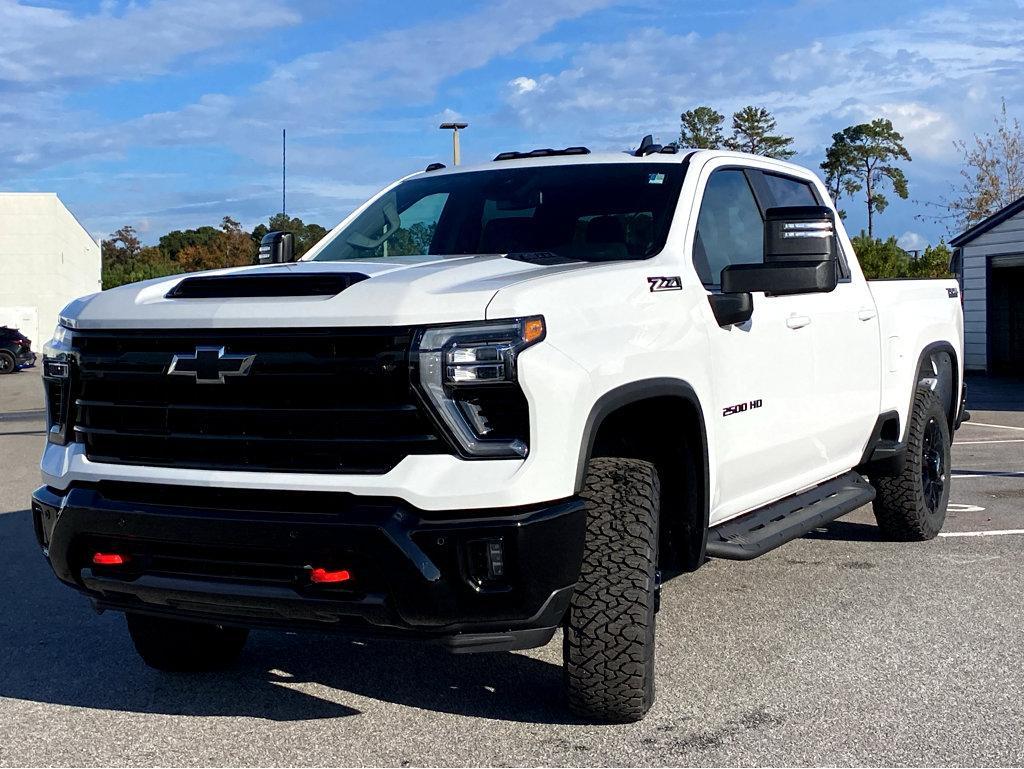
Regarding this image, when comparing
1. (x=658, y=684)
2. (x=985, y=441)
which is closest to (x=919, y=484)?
(x=658, y=684)

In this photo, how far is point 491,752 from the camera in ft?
12.8

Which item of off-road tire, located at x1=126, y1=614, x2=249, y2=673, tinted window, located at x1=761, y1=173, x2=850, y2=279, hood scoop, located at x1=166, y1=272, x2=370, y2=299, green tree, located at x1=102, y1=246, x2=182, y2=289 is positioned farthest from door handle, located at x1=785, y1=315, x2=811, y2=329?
green tree, located at x1=102, y1=246, x2=182, y2=289

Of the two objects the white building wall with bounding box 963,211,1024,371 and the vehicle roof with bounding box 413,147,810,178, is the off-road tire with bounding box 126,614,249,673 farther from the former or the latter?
the white building wall with bounding box 963,211,1024,371

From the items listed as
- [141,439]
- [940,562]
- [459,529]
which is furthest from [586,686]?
[940,562]

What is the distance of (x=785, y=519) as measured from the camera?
534 centimetres

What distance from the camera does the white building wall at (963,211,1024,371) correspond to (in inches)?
978

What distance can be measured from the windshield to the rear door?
0.71 feet

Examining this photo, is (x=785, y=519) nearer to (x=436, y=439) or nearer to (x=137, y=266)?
(x=436, y=439)

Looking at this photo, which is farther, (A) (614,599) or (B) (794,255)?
(B) (794,255)


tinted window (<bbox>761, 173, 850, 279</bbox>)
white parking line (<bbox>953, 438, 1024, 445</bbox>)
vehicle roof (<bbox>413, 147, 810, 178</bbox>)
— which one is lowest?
white parking line (<bbox>953, 438, 1024, 445</bbox>)

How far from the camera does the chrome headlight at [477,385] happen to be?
3572mm

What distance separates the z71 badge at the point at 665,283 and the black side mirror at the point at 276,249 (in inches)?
81.2

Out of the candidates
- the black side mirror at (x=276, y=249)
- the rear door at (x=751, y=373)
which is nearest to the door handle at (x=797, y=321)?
the rear door at (x=751, y=373)

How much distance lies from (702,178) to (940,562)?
2814mm
